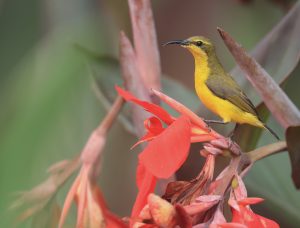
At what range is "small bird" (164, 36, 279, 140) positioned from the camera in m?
0.43

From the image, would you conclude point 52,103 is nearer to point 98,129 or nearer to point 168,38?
point 98,129

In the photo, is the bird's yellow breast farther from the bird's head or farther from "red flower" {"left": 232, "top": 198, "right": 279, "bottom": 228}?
"red flower" {"left": 232, "top": 198, "right": 279, "bottom": 228}

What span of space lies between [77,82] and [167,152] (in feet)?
0.25

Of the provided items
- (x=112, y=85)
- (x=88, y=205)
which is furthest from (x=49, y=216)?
(x=112, y=85)

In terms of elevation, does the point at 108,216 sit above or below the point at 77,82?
below

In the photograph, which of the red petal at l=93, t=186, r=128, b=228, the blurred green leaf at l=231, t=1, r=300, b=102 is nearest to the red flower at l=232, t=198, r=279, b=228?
the red petal at l=93, t=186, r=128, b=228

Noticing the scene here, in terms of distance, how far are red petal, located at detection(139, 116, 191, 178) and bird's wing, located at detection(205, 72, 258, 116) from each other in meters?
0.16

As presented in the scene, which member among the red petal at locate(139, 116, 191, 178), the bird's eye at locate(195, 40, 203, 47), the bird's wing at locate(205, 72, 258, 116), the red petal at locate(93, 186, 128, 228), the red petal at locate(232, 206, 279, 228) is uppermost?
the bird's eye at locate(195, 40, 203, 47)

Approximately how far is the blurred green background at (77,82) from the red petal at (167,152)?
0.14 ft

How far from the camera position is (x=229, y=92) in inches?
17.1

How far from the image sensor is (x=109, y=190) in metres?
0.37

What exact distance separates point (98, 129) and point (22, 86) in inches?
4.8

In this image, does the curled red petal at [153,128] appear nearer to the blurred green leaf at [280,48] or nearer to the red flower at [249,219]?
the red flower at [249,219]

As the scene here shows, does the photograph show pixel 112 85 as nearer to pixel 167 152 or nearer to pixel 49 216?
pixel 49 216
